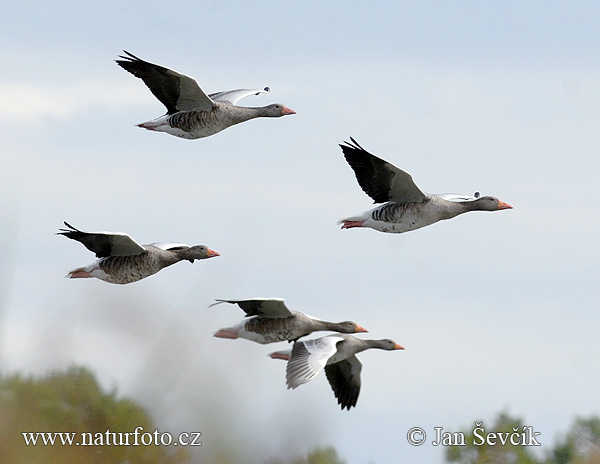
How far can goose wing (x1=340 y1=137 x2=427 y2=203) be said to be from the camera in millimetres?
23609

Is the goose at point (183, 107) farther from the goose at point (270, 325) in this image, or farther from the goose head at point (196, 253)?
the goose at point (270, 325)

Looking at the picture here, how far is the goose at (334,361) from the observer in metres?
22.6

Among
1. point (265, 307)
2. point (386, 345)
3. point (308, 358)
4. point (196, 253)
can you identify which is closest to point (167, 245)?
point (196, 253)

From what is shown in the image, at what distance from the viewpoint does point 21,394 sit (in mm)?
29156

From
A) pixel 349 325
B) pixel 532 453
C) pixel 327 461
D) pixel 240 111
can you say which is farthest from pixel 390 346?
pixel 532 453

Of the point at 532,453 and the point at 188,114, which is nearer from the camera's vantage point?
the point at 188,114

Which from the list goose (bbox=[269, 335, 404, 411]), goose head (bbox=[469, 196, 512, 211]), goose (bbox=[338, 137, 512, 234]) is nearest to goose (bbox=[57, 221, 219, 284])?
goose (bbox=[269, 335, 404, 411])

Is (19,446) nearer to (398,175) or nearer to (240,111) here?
(240,111)

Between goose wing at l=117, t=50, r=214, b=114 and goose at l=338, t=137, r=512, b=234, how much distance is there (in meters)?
3.05

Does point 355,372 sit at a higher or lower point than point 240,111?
lower

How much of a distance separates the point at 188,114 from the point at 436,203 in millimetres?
4768

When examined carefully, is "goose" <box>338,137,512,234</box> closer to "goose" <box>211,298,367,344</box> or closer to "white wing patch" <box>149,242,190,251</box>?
"goose" <box>211,298,367,344</box>

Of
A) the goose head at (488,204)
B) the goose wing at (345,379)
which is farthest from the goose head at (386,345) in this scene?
the goose head at (488,204)

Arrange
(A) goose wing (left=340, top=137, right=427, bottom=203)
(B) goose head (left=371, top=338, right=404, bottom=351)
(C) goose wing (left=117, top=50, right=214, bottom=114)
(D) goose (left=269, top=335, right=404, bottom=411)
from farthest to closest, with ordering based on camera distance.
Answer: (B) goose head (left=371, top=338, right=404, bottom=351) → (C) goose wing (left=117, top=50, right=214, bottom=114) → (A) goose wing (left=340, top=137, right=427, bottom=203) → (D) goose (left=269, top=335, right=404, bottom=411)
